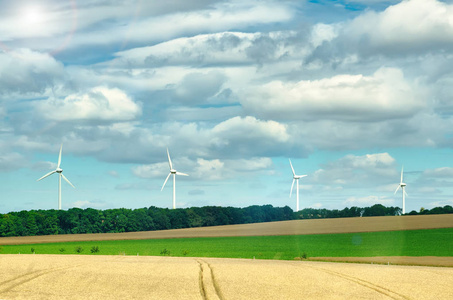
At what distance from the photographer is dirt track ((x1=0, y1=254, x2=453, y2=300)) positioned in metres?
23.2

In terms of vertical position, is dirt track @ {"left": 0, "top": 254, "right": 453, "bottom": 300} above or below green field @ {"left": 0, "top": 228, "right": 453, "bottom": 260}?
above

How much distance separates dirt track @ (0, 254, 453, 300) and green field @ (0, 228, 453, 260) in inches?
1272

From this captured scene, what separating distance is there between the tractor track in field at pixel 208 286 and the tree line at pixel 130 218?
4540 inches

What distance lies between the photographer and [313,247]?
81312 millimetres

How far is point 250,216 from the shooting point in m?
179

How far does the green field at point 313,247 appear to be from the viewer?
226 ft

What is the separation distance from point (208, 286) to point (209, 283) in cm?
78

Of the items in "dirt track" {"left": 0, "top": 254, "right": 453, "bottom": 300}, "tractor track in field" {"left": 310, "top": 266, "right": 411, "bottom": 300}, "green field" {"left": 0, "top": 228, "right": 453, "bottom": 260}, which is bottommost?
"green field" {"left": 0, "top": 228, "right": 453, "bottom": 260}

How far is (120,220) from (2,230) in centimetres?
2962

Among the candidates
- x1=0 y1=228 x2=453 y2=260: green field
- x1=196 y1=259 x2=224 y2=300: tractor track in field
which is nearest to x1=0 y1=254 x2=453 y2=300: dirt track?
x1=196 y1=259 x2=224 y2=300: tractor track in field

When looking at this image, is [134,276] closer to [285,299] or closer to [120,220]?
[285,299]

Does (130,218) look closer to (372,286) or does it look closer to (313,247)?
(313,247)

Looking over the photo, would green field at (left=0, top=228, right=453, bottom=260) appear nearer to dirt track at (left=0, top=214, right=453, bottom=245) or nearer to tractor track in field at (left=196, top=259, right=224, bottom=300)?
dirt track at (left=0, top=214, right=453, bottom=245)

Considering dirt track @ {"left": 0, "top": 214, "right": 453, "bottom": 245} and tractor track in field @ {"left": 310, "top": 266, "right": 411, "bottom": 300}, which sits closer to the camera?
tractor track in field @ {"left": 310, "top": 266, "right": 411, "bottom": 300}
